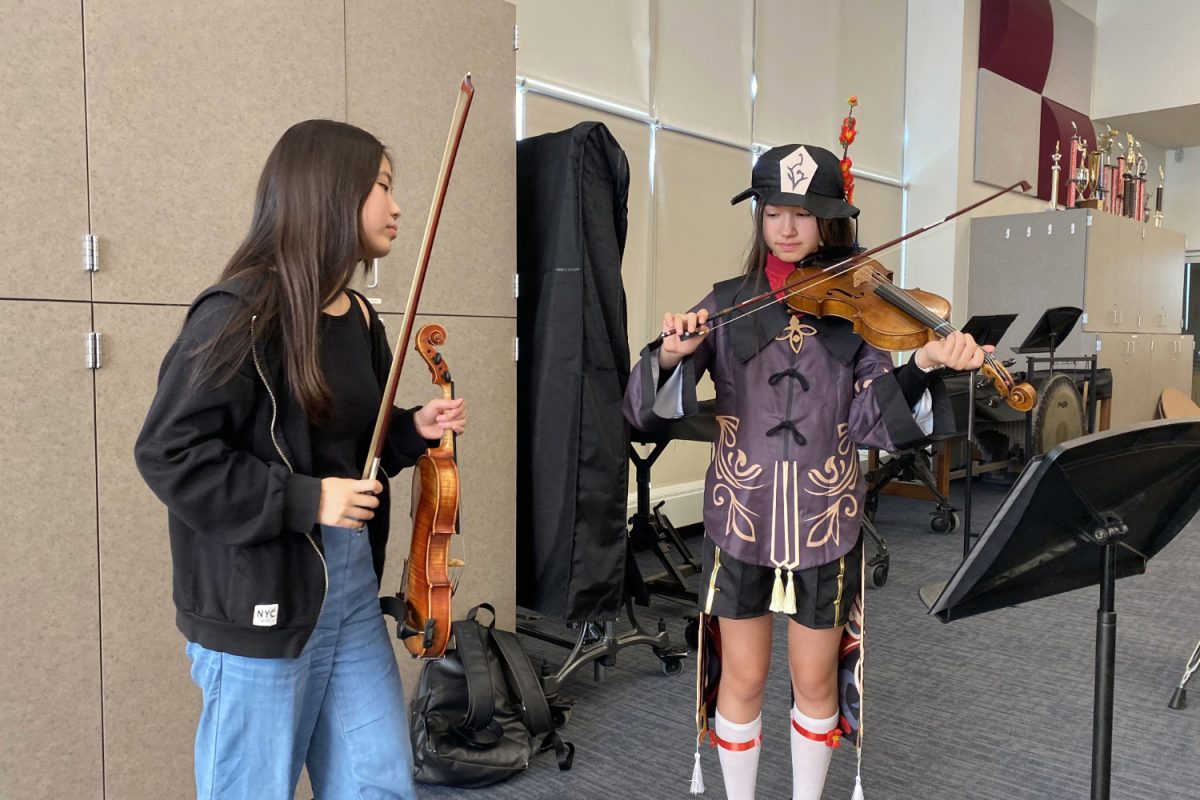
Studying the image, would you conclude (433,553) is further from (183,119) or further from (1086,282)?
(1086,282)

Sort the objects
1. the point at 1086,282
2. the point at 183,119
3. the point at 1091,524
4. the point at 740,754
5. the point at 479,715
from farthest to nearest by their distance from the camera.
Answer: the point at 1086,282 → the point at 479,715 → the point at 183,119 → the point at 740,754 → the point at 1091,524

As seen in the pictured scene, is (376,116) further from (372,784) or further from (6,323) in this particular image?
(372,784)

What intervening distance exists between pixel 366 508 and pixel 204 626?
273 millimetres

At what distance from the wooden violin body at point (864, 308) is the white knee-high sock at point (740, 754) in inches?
32.0

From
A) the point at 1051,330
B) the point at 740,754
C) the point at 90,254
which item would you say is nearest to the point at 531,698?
the point at 740,754

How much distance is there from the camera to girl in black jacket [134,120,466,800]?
1.12 m

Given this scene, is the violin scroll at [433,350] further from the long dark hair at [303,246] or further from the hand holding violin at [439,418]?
the long dark hair at [303,246]

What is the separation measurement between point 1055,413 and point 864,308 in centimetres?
407

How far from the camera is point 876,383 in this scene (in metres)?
1.63

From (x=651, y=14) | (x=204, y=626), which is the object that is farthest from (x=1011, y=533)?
(x=651, y=14)

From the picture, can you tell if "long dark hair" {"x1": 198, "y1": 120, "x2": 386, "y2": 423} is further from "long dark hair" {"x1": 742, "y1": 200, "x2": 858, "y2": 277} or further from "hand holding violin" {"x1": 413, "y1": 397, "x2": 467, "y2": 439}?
"long dark hair" {"x1": 742, "y1": 200, "x2": 858, "y2": 277}

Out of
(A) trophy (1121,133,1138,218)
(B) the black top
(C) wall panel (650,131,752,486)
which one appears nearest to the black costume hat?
(B) the black top

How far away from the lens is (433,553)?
57.4 inches

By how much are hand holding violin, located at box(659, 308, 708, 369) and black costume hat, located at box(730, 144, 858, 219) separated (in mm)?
268
